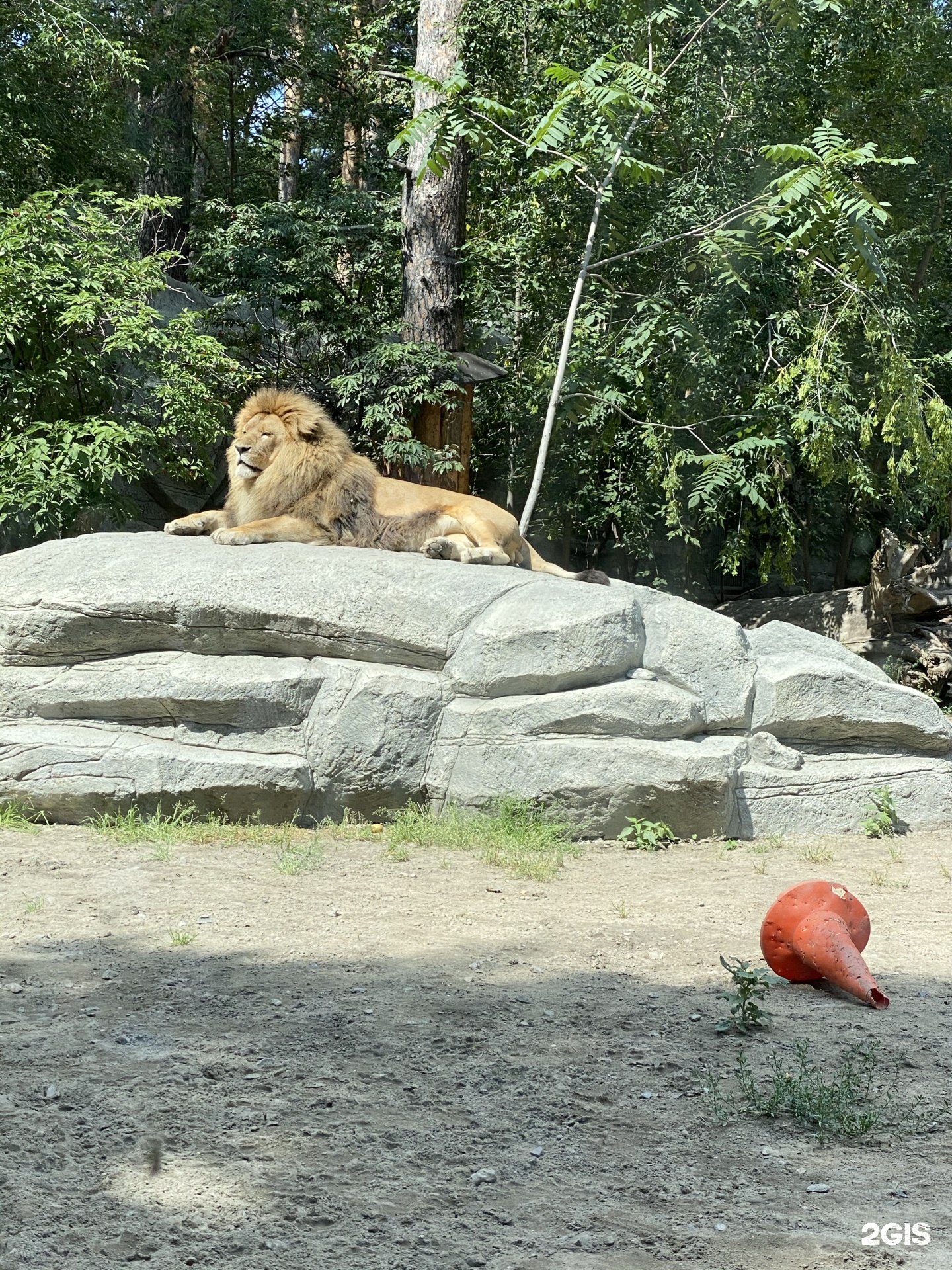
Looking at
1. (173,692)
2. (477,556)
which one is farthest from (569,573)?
(173,692)

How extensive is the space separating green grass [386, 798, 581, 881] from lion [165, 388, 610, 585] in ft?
5.71

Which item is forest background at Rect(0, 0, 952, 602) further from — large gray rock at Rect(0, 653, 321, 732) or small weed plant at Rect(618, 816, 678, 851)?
small weed plant at Rect(618, 816, 678, 851)

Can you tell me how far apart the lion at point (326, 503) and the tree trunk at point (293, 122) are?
24.8 feet

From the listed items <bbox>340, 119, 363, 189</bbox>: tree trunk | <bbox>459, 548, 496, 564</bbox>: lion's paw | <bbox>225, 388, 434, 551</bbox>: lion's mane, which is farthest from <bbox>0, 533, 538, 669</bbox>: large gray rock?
<bbox>340, 119, 363, 189</bbox>: tree trunk

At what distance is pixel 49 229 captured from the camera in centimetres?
975

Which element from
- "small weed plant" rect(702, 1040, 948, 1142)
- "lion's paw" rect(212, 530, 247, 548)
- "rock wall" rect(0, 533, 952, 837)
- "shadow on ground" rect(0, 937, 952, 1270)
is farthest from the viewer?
"lion's paw" rect(212, 530, 247, 548)

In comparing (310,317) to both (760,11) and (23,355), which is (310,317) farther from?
(760,11)

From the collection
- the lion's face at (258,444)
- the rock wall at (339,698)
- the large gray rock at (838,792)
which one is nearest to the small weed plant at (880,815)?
the large gray rock at (838,792)

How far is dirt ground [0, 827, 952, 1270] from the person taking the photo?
295 centimetres

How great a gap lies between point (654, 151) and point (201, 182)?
23.4ft

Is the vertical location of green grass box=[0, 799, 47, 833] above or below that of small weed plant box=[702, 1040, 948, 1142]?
below

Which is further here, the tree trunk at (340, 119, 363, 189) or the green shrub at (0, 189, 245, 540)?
the tree trunk at (340, 119, 363, 189)

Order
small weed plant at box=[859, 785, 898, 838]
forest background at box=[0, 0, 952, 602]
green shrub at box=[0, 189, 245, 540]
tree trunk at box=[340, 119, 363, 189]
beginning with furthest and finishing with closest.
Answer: tree trunk at box=[340, 119, 363, 189] → forest background at box=[0, 0, 952, 602] → green shrub at box=[0, 189, 245, 540] → small weed plant at box=[859, 785, 898, 838]

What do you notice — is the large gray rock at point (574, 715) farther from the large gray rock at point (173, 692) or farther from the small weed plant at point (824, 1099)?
the small weed plant at point (824, 1099)
